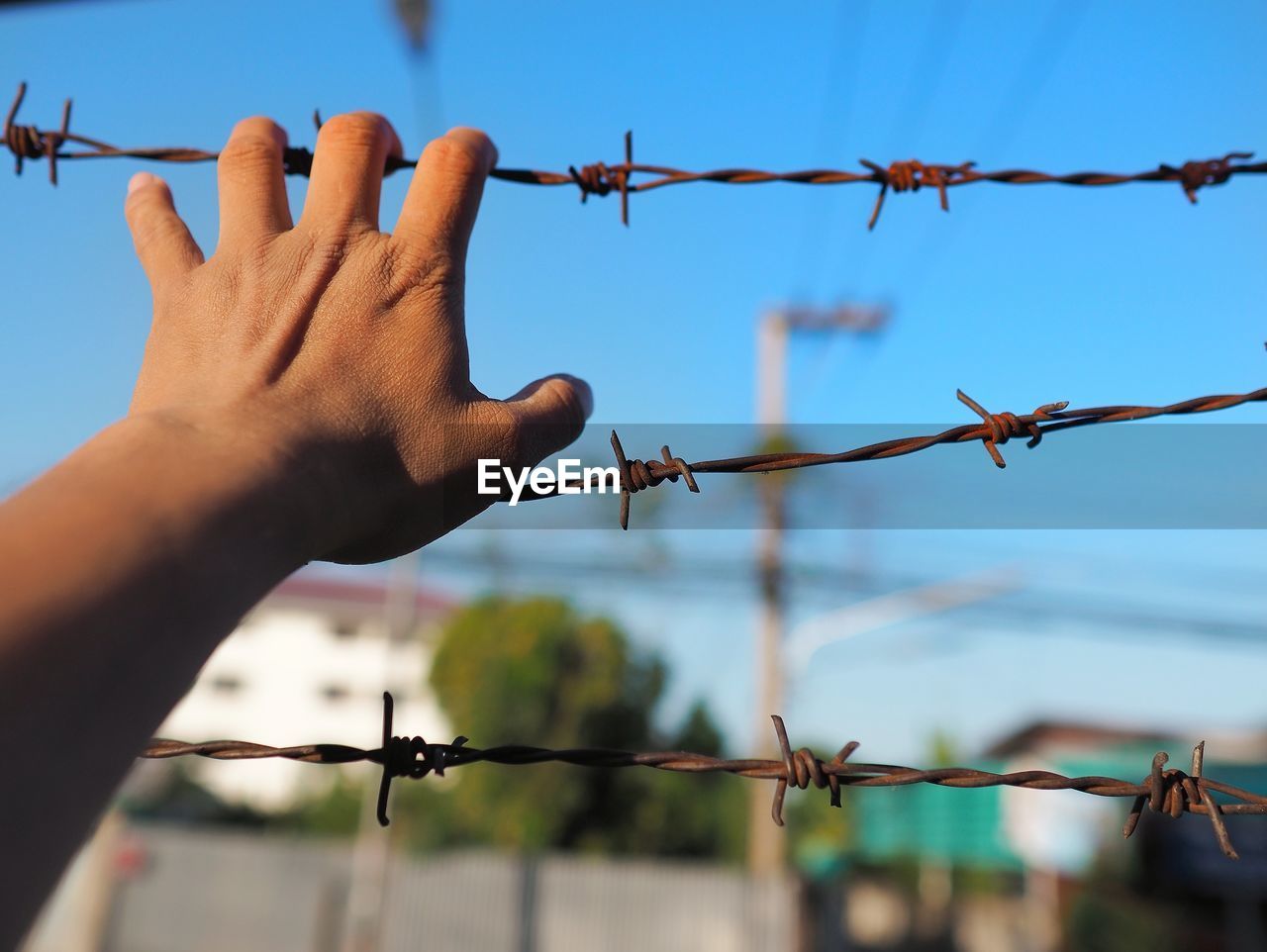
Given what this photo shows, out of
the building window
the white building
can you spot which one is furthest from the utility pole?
the building window

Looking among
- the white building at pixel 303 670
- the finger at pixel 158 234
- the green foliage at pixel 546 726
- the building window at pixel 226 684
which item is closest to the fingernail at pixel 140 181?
the finger at pixel 158 234

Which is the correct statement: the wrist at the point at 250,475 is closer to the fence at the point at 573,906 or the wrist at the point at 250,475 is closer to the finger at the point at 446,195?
the finger at the point at 446,195

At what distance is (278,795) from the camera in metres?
37.1

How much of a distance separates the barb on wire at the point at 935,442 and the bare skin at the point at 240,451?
10 centimetres

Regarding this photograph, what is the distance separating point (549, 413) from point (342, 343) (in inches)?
10.4

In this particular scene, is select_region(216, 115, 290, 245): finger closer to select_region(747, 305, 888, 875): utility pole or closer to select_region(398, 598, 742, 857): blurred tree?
select_region(747, 305, 888, 875): utility pole

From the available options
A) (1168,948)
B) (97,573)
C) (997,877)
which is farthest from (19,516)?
(997,877)

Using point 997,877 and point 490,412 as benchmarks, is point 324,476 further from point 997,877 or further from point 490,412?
point 997,877

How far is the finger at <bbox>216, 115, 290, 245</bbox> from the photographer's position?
1.26m

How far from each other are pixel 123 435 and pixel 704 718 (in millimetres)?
17518

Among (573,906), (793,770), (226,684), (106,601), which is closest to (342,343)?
(106,601)

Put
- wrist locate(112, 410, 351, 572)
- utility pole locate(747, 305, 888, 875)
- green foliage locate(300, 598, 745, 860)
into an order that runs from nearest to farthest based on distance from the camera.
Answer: wrist locate(112, 410, 351, 572), utility pole locate(747, 305, 888, 875), green foliage locate(300, 598, 745, 860)

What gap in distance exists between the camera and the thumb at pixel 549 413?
1.26 metres

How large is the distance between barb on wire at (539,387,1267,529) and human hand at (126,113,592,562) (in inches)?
3.7
